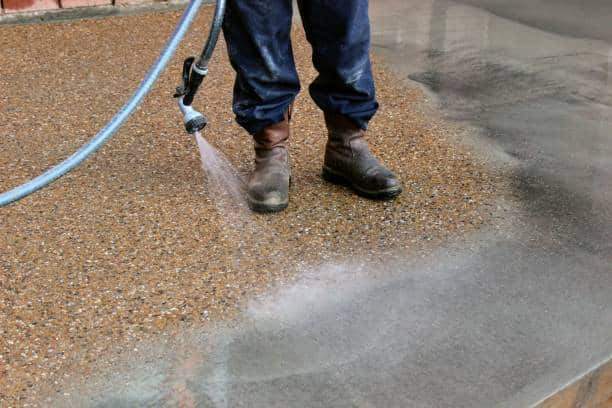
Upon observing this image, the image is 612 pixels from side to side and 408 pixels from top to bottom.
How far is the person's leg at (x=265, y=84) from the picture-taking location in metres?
2.43

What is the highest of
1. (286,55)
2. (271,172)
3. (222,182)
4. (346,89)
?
(286,55)

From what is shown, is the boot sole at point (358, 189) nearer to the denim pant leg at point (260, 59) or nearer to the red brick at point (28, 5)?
the denim pant leg at point (260, 59)

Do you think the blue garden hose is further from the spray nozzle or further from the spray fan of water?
the spray fan of water

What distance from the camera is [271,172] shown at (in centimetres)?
261

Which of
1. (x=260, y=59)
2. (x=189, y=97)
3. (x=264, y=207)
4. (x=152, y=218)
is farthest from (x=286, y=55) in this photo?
(x=152, y=218)

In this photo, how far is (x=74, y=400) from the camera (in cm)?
178

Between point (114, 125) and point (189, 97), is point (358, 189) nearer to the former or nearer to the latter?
point (189, 97)

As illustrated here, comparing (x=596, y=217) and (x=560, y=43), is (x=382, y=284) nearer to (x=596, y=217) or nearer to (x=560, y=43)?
(x=596, y=217)

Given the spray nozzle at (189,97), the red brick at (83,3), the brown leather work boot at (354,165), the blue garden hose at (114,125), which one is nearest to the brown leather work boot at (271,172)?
the brown leather work boot at (354,165)

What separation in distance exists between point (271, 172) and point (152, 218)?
1.26 feet

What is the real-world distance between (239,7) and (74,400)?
3.88 feet

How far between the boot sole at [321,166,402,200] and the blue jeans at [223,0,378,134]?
21 cm

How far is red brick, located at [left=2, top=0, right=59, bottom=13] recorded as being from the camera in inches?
171

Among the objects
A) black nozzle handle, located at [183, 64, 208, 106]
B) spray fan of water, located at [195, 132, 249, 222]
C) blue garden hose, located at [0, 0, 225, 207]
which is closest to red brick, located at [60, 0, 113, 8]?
spray fan of water, located at [195, 132, 249, 222]
